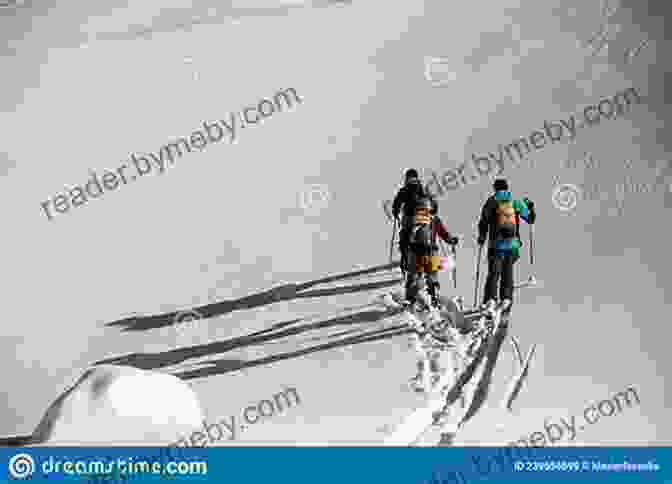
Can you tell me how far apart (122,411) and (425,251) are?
2479 millimetres

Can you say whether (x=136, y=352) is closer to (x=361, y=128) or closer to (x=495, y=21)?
(x=361, y=128)

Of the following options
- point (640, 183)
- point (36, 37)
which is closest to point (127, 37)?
point (36, 37)

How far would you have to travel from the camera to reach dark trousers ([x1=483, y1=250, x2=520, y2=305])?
619 centimetres

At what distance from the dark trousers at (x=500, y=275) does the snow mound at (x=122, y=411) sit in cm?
238

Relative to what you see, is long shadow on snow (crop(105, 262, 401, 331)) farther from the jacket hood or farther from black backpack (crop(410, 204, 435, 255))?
the jacket hood

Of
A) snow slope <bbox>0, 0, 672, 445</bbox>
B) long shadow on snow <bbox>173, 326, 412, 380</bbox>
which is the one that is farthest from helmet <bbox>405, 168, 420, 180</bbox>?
long shadow on snow <bbox>173, 326, 412, 380</bbox>

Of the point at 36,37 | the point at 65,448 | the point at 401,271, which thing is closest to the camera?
the point at 65,448

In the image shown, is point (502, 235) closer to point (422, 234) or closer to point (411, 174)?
point (422, 234)

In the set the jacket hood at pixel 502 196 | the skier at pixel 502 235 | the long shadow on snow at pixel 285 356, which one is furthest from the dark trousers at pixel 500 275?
the long shadow on snow at pixel 285 356

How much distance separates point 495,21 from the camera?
6.61 meters

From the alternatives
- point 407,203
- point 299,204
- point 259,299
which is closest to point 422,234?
point 407,203

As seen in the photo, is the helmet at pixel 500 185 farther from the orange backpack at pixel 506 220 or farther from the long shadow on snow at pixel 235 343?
the long shadow on snow at pixel 235 343

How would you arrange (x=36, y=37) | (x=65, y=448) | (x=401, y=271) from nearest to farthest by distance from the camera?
(x=65, y=448) → (x=401, y=271) → (x=36, y=37)

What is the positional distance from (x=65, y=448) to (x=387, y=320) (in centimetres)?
254
